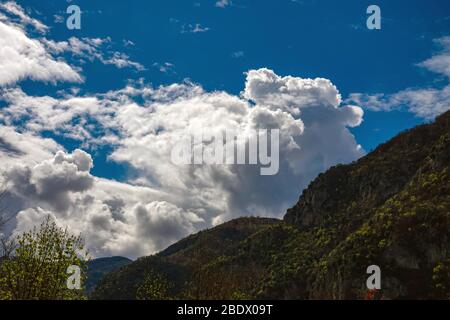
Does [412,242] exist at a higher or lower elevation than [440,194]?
lower

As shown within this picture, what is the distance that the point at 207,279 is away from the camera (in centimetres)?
6328

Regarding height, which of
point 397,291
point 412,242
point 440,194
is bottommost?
point 397,291

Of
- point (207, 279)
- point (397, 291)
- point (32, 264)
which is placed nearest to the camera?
point (32, 264)
